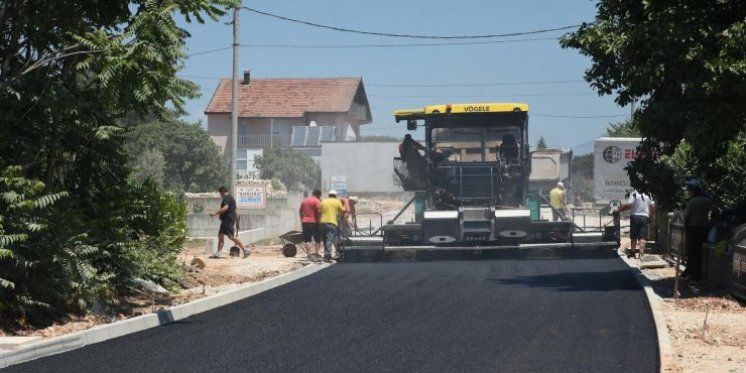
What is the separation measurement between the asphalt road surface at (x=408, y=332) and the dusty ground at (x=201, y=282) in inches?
28.5

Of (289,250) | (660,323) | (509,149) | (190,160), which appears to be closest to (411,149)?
(509,149)

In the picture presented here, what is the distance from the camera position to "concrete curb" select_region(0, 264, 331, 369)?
35.1 feet

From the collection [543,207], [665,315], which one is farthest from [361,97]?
[665,315]

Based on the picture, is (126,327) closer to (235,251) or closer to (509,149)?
(509,149)

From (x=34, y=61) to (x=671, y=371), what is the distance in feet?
27.5

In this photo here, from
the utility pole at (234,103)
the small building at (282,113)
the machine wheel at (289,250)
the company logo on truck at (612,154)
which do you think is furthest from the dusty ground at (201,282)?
the small building at (282,113)

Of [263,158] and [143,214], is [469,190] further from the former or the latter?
[263,158]

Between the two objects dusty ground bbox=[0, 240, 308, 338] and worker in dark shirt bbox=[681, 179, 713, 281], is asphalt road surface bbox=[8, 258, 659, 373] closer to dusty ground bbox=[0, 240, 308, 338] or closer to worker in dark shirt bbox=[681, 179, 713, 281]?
dusty ground bbox=[0, 240, 308, 338]

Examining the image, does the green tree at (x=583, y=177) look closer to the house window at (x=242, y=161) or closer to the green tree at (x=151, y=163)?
Result: the house window at (x=242, y=161)

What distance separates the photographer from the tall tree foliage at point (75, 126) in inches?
486

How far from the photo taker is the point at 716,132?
15.5 meters

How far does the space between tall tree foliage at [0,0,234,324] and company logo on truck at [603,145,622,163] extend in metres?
27.8

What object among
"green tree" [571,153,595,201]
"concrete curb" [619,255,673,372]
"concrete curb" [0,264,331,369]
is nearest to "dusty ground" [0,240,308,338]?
"concrete curb" [0,264,331,369]

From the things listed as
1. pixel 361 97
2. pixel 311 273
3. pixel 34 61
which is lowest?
pixel 311 273
